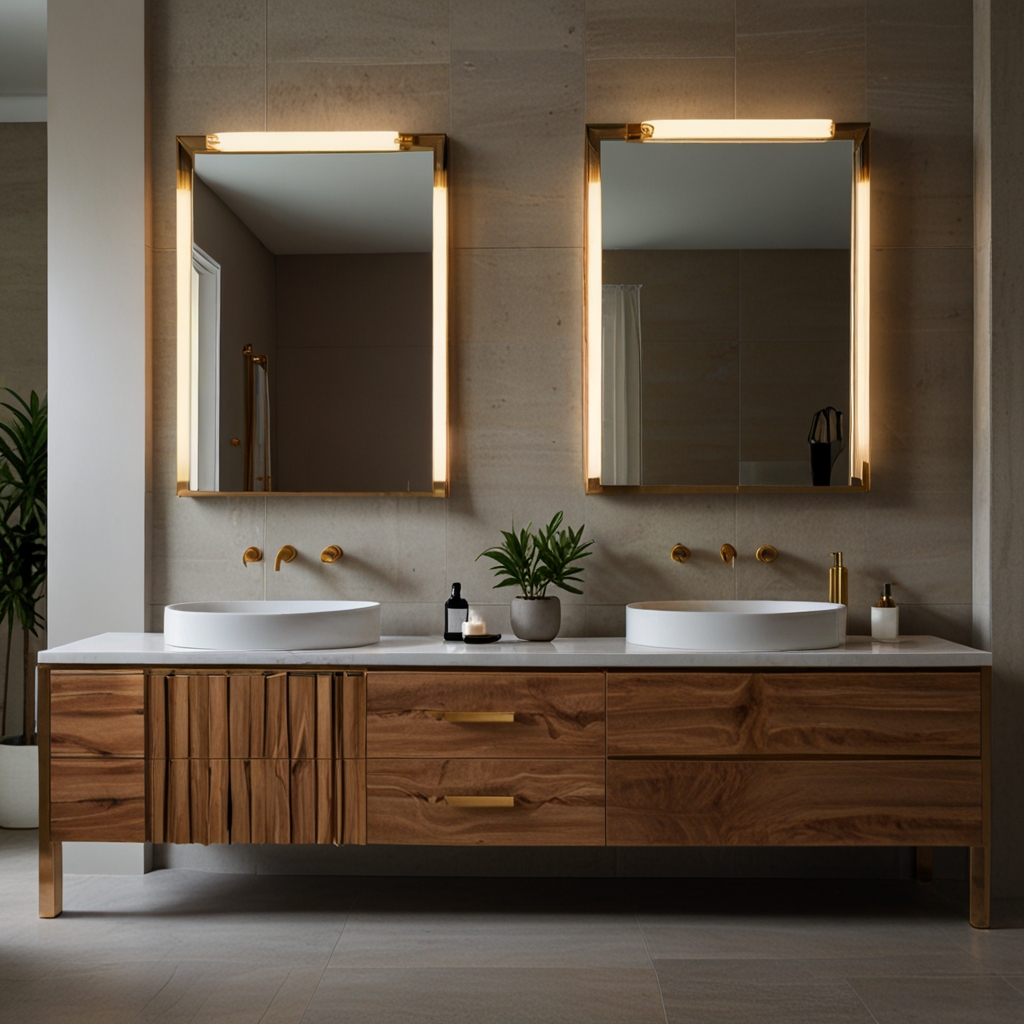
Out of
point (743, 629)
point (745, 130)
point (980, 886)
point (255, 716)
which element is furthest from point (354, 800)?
point (745, 130)

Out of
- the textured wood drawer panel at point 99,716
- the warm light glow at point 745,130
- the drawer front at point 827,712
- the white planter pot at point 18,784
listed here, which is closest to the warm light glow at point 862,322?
the warm light glow at point 745,130

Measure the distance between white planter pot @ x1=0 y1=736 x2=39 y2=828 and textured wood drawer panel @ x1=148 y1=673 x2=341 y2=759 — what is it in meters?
1.08

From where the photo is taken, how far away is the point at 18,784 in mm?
3096

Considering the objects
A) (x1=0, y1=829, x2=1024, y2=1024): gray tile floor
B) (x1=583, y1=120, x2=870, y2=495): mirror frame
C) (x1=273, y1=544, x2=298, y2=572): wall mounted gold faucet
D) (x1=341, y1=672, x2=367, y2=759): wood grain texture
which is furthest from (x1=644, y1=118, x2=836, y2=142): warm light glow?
(x1=0, y1=829, x2=1024, y2=1024): gray tile floor

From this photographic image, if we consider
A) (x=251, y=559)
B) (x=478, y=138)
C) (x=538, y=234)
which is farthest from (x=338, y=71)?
(x=251, y=559)

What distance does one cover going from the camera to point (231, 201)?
2768 millimetres

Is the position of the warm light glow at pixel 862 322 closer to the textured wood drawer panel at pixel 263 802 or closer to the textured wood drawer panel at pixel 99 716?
the textured wood drawer panel at pixel 263 802

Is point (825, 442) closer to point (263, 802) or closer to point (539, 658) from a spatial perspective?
point (539, 658)

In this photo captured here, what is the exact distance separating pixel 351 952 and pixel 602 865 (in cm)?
80

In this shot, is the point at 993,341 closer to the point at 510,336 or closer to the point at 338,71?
the point at 510,336

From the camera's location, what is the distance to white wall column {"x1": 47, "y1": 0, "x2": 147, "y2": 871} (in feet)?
9.04

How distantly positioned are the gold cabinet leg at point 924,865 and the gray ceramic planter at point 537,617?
1197 millimetres

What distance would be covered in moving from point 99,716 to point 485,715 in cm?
92

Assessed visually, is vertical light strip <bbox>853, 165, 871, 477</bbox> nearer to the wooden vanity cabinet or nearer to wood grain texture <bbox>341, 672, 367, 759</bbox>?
the wooden vanity cabinet
